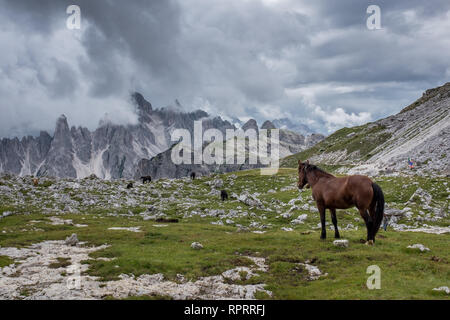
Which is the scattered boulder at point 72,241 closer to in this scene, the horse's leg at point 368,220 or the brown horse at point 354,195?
the brown horse at point 354,195

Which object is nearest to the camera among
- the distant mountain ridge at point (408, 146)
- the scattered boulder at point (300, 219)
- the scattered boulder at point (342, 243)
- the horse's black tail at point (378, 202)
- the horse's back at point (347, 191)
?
the horse's black tail at point (378, 202)

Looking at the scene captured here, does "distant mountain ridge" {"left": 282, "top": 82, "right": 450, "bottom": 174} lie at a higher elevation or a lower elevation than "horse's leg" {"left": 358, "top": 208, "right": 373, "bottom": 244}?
higher

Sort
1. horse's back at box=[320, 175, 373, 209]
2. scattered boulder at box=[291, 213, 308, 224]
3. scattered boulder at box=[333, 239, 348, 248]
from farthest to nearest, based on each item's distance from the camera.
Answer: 1. scattered boulder at box=[291, 213, 308, 224]
2. scattered boulder at box=[333, 239, 348, 248]
3. horse's back at box=[320, 175, 373, 209]

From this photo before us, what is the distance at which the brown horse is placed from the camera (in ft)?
56.2

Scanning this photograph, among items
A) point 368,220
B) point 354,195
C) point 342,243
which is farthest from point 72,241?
point 368,220

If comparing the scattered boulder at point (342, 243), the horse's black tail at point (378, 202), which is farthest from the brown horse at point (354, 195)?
the scattered boulder at point (342, 243)

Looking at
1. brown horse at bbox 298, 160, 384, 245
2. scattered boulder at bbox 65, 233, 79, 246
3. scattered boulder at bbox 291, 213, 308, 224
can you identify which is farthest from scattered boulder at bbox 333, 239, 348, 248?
scattered boulder at bbox 65, 233, 79, 246

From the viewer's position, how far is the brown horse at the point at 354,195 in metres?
17.1

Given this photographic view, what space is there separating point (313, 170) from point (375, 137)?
4397 inches

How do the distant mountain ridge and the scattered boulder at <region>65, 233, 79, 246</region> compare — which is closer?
the scattered boulder at <region>65, 233, 79, 246</region>

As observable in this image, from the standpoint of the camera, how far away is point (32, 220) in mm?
33469

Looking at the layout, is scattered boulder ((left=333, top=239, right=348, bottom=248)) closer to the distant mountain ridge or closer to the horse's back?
the horse's back

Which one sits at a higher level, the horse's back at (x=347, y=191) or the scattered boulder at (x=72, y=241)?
the horse's back at (x=347, y=191)
